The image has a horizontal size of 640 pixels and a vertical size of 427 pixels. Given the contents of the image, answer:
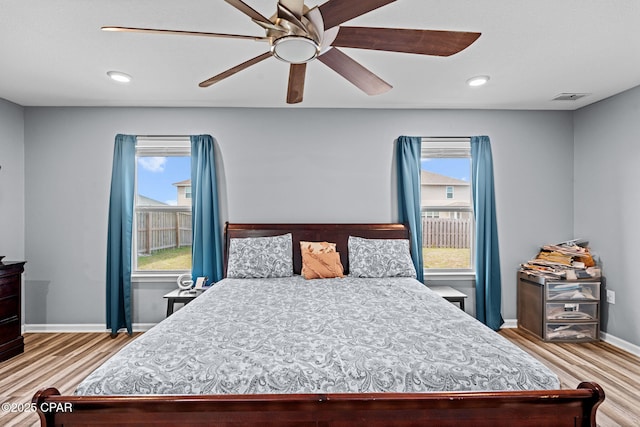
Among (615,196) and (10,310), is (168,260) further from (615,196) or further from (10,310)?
(615,196)

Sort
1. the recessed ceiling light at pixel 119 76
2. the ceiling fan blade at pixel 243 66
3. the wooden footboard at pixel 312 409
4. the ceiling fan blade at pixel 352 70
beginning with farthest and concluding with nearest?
the recessed ceiling light at pixel 119 76, the ceiling fan blade at pixel 352 70, the ceiling fan blade at pixel 243 66, the wooden footboard at pixel 312 409

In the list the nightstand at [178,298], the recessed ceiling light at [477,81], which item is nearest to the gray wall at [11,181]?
the nightstand at [178,298]

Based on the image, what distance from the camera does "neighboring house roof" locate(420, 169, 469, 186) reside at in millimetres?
4098

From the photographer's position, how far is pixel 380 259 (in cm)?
339

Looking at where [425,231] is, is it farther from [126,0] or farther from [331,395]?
[126,0]

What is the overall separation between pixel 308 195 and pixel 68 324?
9.97ft

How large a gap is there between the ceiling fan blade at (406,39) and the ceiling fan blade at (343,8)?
0.11 metres

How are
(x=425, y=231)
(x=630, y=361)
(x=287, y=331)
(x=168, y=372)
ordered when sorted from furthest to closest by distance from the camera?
(x=425, y=231) < (x=630, y=361) < (x=287, y=331) < (x=168, y=372)

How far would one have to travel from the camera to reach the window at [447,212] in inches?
161

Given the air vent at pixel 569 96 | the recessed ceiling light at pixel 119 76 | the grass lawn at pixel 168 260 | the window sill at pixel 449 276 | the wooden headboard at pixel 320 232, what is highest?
the air vent at pixel 569 96

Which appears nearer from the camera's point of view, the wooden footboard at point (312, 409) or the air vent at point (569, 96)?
the wooden footboard at point (312, 409)

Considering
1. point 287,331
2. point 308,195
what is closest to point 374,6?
point 287,331

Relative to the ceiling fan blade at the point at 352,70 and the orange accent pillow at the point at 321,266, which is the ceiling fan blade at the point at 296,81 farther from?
the orange accent pillow at the point at 321,266

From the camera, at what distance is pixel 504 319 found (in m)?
3.95
